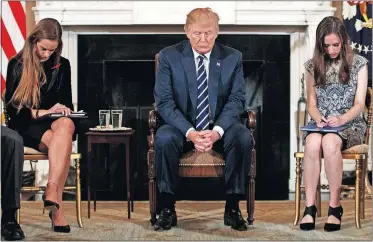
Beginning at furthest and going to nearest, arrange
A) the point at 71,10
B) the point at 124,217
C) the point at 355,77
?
the point at 71,10 → the point at 124,217 → the point at 355,77

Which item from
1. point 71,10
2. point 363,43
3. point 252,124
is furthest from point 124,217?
point 363,43

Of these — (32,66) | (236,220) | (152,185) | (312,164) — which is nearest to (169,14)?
(32,66)

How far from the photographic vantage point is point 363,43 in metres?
6.57

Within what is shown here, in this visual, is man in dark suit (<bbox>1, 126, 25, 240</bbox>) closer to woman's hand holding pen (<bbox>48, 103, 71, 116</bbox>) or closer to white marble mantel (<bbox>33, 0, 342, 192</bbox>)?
woman's hand holding pen (<bbox>48, 103, 71, 116</bbox>)

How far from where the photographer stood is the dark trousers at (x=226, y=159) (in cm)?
459

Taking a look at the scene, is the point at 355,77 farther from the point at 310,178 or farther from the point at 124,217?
the point at 124,217

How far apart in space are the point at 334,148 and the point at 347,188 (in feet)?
1.88

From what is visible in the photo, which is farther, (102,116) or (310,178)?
(102,116)

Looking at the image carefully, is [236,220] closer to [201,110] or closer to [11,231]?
[201,110]

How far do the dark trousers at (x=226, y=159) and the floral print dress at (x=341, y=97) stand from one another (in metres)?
0.47

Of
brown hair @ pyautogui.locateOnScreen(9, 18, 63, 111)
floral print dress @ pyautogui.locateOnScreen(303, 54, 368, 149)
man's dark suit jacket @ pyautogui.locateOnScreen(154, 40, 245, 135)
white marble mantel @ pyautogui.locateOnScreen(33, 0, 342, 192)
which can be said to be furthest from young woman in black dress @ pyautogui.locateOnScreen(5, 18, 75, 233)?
white marble mantel @ pyautogui.locateOnScreen(33, 0, 342, 192)

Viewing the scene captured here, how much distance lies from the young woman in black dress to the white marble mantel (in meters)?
1.63

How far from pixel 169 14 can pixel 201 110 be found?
1743mm

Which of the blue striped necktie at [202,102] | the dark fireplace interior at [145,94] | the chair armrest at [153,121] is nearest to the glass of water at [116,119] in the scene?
the chair armrest at [153,121]
